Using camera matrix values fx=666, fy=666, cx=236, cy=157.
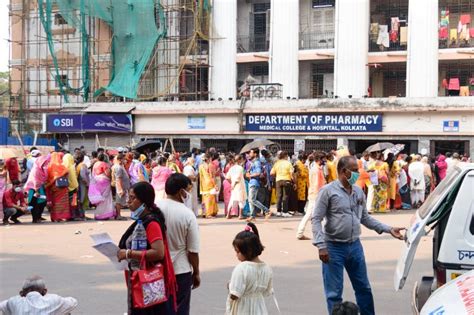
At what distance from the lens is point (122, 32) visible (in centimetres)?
3372

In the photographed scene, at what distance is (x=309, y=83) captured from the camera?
3353 centimetres

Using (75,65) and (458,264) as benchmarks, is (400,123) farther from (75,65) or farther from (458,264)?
(458,264)

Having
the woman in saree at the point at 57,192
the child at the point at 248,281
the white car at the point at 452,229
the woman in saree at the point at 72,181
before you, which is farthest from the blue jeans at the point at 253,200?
the child at the point at 248,281

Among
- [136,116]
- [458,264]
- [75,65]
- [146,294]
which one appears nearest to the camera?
[146,294]

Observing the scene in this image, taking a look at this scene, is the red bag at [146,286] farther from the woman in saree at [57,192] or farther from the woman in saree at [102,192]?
the woman in saree at [102,192]

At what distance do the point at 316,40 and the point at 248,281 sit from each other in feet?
97.1

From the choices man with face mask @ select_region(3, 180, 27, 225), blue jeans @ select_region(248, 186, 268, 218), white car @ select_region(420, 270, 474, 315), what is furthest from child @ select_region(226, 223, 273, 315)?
blue jeans @ select_region(248, 186, 268, 218)

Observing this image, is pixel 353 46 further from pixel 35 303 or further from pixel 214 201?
pixel 35 303

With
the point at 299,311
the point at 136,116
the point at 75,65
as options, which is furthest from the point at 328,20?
the point at 299,311

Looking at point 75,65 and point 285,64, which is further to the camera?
point 75,65

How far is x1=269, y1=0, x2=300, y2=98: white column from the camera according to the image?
107 ft

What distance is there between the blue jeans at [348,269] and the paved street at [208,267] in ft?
2.67

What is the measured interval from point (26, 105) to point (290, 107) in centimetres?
1622

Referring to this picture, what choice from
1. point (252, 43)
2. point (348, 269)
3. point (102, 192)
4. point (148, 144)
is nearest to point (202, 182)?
point (102, 192)
